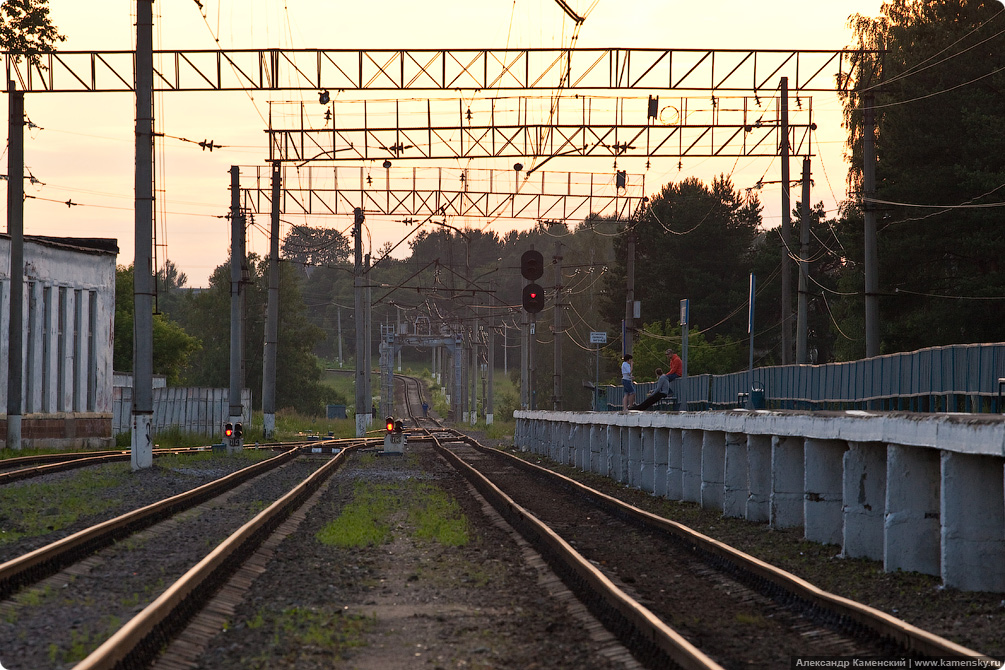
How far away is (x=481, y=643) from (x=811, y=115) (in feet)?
104

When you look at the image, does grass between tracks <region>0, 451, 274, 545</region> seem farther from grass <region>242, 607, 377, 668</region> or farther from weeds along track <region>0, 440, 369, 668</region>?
grass <region>242, 607, 377, 668</region>

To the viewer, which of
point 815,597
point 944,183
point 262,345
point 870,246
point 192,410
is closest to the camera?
point 815,597

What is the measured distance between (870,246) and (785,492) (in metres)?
18.0

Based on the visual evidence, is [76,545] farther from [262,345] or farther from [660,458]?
[262,345]

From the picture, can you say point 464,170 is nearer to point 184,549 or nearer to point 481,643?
point 184,549

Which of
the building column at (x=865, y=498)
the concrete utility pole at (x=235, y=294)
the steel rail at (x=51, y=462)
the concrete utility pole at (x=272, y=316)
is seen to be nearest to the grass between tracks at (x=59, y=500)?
the steel rail at (x=51, y=462)

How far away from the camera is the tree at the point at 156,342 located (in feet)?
243

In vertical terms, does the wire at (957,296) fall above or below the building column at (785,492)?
above

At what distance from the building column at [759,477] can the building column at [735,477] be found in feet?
1.21

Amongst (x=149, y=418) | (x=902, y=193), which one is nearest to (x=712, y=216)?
(x=902, y=193)

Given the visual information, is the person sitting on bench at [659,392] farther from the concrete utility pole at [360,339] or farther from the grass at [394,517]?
the concrete utility pole at [360,339]

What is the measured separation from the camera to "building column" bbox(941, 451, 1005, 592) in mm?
9062

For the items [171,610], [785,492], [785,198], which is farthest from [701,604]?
[785,198]

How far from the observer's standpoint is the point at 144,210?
85.8ft
